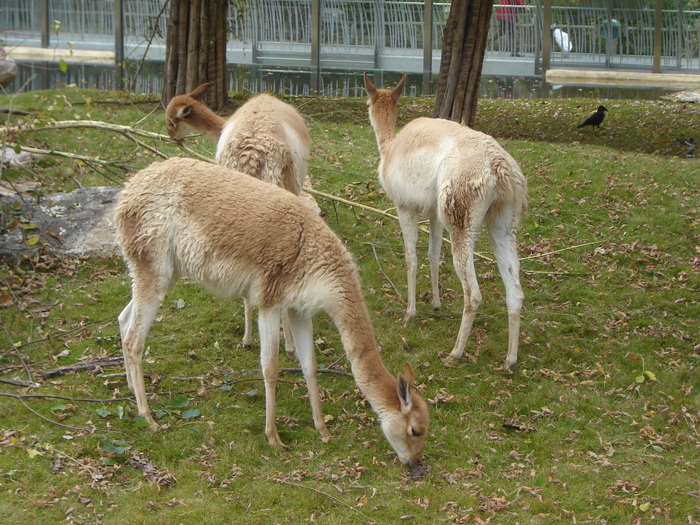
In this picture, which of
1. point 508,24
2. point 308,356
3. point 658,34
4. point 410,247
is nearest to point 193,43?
A: point 410,247

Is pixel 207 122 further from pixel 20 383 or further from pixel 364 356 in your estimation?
pixel 364 356

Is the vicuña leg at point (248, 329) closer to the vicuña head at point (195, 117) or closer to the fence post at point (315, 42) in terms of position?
the vicuña head at point (195, 117)

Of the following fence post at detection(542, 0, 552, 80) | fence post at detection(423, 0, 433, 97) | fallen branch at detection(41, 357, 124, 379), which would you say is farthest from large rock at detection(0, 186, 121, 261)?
fence post at detection(542, 0, 552, 80)


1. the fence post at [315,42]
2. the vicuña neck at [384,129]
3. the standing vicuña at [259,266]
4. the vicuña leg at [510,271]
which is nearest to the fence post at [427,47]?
the fence post at [315,42]

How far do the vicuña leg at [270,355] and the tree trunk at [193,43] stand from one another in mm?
7367

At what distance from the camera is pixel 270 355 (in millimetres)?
5504

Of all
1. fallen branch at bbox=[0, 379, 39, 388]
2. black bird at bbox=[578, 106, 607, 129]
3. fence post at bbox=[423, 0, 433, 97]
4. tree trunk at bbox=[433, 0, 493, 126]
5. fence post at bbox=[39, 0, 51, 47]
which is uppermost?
fence post at bbox=[39, 0, 51, 47]

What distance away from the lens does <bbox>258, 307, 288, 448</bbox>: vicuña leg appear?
5.41 meters

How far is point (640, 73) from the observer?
20.4 metres

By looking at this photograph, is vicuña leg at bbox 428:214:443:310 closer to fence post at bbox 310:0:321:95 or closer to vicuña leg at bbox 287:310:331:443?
vicuña leg at bbox 287:310:331:443

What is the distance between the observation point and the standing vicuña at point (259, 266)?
5309 millimetres

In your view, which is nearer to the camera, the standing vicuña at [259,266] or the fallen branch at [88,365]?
the standing vicuña at [259,266]

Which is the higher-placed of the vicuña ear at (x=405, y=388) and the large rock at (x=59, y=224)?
the large rock at (x=59, y=224)

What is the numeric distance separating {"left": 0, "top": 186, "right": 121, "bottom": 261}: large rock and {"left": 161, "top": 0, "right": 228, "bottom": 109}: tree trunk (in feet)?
12.7
